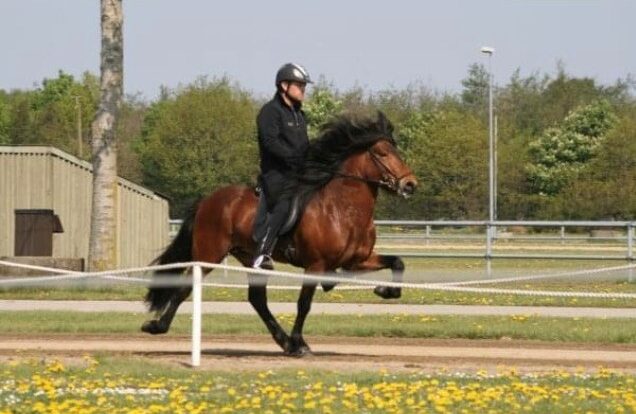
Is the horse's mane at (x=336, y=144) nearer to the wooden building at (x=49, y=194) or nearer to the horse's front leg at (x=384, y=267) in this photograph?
the horse's front leg at (x=384, y=267)

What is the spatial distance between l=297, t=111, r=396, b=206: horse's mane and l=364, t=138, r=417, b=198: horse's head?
139mm

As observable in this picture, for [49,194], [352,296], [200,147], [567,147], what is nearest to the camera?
[352,296]

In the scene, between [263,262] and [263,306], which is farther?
[263,306]

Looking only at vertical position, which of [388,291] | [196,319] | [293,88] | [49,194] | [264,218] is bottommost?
[196,319]

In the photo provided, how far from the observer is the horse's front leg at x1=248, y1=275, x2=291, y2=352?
15.4 meters

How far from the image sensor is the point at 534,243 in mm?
49844

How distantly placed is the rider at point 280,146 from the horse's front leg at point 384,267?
3.14ft

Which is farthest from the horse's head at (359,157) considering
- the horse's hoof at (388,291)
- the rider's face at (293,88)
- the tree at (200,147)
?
the tree at (200,147)

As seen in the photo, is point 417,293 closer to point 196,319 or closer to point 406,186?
point 406,186

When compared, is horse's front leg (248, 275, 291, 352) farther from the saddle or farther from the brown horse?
the saddle

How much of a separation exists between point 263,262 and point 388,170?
64.0 inches

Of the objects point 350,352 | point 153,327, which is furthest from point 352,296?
point 153,327

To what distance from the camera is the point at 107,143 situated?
27688 mm

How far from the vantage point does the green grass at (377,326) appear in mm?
18203
